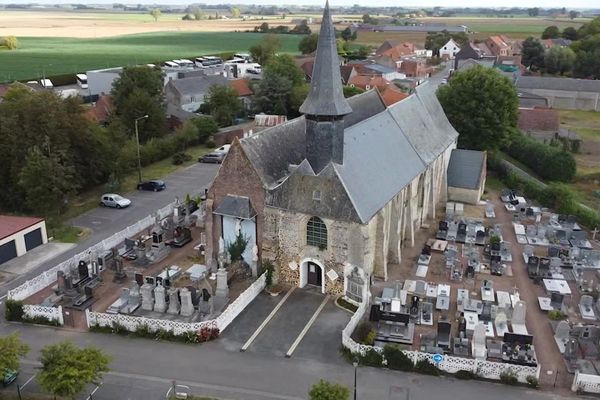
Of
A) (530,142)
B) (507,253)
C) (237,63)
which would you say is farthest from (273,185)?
(237,63)

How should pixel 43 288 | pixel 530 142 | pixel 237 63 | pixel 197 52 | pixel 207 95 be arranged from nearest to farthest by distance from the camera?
pixel 43 288 < pixel 530 142 < pixel 207 95 < pixel 237 63 < pixel 197 52

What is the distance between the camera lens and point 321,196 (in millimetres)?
31781

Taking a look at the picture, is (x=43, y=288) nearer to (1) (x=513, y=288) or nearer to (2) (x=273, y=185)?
(2) (x=273, y=185)

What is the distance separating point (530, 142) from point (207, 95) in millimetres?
47354

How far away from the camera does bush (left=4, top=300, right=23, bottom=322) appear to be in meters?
29.8

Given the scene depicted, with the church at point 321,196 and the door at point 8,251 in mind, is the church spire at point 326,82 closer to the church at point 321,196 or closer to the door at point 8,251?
the church at point 321,196

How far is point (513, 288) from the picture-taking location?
34094mm

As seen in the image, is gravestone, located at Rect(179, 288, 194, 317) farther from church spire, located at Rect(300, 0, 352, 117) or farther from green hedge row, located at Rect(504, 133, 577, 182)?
green hedge row, located at Rect(504, 133, 577, 182)

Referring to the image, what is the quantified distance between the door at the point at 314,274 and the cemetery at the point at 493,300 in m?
3.63

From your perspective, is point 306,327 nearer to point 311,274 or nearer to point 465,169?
point 311,274

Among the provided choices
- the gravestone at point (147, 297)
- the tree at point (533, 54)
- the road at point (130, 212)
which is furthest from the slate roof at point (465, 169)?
the tree at point (533, 54)

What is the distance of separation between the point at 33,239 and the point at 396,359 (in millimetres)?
28024

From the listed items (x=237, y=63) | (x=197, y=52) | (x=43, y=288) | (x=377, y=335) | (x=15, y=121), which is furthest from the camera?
(x=197, y=52)

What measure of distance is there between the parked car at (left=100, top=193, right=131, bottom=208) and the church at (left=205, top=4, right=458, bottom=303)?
16.3 metres
